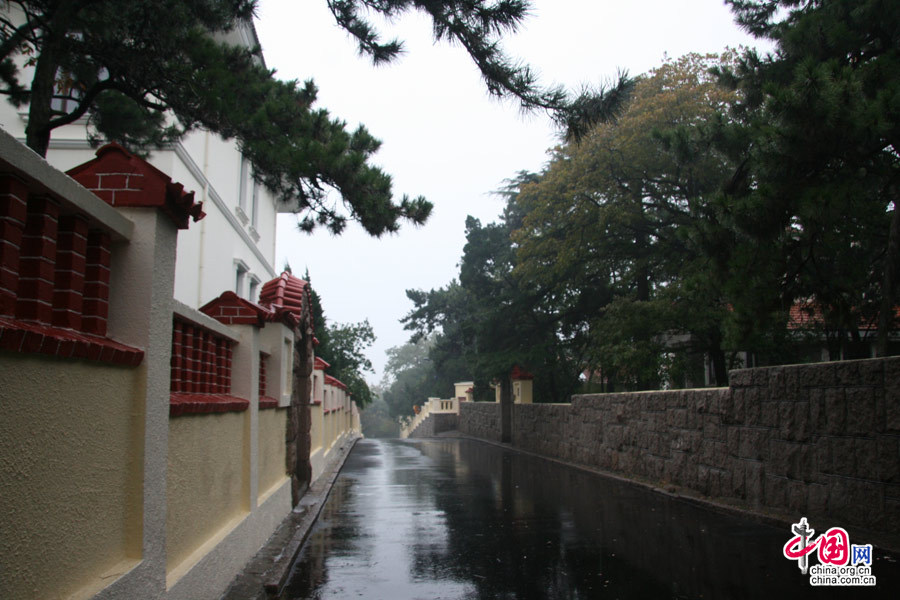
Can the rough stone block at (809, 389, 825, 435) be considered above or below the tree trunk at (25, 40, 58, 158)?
below

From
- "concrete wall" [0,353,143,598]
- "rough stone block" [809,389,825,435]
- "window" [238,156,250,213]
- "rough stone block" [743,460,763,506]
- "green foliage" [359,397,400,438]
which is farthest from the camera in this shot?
"green foliage" [359,397,400,438]

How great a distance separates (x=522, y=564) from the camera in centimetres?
589

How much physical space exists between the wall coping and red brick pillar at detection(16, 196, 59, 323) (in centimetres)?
7

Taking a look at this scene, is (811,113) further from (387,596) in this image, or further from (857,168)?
(387,596)

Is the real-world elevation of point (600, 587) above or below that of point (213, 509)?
below

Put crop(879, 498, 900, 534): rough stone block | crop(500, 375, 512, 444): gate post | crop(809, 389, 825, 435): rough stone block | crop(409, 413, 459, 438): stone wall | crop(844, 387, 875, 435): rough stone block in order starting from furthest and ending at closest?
crop(409, 413, 459, 438): stone wall
crop(500, 375, 512, 444): gate post
crop(809, 389, 825, 435): rough stone block
crop(844, 387, 875, 435): rough stone block
crop(879, 498, 900, 534): rough stone block

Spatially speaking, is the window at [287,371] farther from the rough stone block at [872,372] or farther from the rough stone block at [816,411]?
the rough stone block at [872,372]

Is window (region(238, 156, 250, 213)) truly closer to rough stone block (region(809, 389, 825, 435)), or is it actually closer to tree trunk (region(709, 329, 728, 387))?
tree trunk (region(709, 329, 728, 387))

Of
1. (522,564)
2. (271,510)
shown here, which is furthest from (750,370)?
(271,510)

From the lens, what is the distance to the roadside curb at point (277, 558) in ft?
16.5

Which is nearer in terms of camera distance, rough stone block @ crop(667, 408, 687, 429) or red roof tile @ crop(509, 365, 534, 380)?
rough stone block @ crop(667, 408, 687, 429)

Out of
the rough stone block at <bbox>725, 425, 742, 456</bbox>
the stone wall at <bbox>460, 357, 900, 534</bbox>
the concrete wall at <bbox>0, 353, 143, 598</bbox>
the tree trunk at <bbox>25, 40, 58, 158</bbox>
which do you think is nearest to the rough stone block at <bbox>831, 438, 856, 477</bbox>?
the stone wall at <bbox>460, 357, 900, 534</bbox>

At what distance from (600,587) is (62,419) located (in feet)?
13.0

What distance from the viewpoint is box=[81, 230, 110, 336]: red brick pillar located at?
314cm
